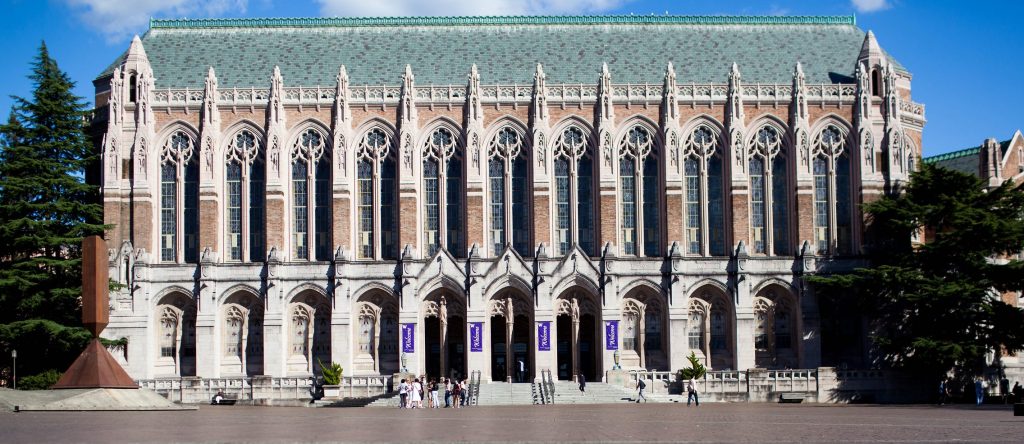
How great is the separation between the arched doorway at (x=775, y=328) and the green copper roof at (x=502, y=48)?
42.1 ft

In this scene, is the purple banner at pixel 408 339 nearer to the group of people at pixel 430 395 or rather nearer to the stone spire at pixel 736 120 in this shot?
the group of people at pixel 430 395

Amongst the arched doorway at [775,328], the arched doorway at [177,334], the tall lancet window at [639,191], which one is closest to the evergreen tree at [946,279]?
the arched doorway at [775,328]

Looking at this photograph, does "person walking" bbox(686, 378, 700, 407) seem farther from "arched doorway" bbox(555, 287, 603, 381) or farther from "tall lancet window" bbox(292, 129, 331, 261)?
"tall lancet window" bbox(292, 129, 331, 261)

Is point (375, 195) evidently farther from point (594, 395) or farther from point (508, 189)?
point (594, 395)

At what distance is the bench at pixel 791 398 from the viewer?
7177 cm

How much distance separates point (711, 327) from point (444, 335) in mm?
14892

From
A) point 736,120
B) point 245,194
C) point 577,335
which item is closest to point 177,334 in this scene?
point 245,194

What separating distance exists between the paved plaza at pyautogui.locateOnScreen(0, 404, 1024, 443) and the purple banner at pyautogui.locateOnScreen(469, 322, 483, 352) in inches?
684

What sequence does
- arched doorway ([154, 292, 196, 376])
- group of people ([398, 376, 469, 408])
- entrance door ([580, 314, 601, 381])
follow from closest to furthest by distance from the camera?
group of people ([398, 376, 469, 408]) → arched doorway ([154, 292, 196, 376]) → entrance door ([580, 314, 601, 381])

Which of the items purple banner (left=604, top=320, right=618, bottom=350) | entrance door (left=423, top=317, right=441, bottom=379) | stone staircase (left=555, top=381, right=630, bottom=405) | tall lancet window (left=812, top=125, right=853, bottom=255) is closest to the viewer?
stone staircase (left=555, top=381, right=630, bottom=405)

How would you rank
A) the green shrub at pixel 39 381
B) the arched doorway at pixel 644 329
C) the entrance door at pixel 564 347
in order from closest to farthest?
the green shrub at pixel 39 381 < the arched doorway at pixel 644 329 < the entrance door at pixel 564 347

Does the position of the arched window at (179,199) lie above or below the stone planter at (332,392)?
above

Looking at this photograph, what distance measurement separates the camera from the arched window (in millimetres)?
79938

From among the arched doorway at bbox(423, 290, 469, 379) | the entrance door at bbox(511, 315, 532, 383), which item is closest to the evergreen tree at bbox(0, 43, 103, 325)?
the arched doorway at bbox(423, 290, 469, 379)
